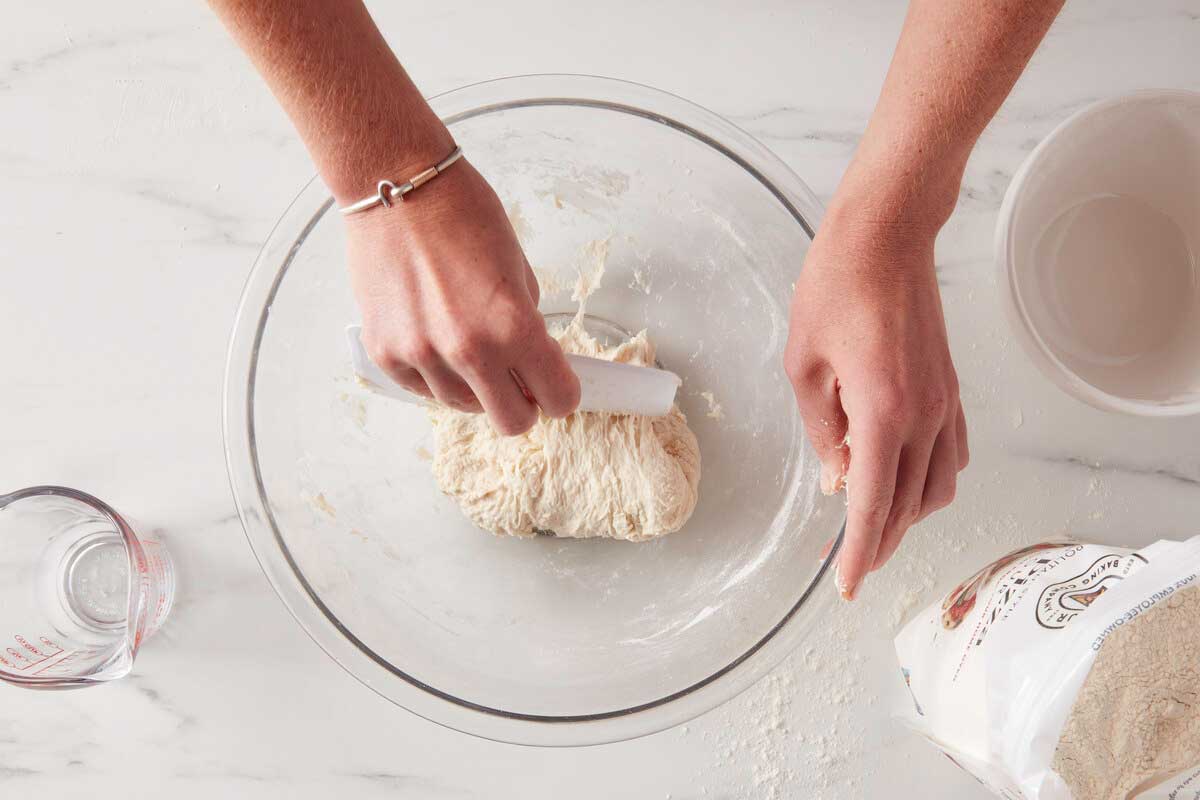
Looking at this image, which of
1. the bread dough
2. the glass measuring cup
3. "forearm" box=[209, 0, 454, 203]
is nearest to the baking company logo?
the bread dough

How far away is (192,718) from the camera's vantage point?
1090mm

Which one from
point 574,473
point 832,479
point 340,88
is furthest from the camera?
point 574,473

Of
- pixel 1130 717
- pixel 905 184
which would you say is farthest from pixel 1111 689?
pixel 905 184

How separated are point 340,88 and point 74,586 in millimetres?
A: 811

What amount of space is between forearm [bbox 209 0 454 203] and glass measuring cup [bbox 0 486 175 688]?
0.60m

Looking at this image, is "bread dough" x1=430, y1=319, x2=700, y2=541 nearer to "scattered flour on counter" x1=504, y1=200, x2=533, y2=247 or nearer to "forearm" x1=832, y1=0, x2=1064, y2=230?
"scattered flour on counter" x1=504, y1=200, x2=533, y2=247

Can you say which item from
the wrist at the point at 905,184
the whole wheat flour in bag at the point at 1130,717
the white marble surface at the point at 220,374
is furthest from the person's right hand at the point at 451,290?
the whole wheat flour in bag at the point at 1130,717

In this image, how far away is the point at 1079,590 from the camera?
81 centimetres

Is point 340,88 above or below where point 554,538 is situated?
above

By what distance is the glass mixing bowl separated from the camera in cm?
94

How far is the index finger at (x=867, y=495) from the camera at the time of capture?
0.76m

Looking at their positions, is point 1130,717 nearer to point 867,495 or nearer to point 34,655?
point 867,495

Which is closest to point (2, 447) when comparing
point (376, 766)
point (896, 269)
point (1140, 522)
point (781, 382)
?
point (376, 766)

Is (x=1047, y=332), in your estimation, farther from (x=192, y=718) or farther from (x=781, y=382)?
(x=192, y=718)
